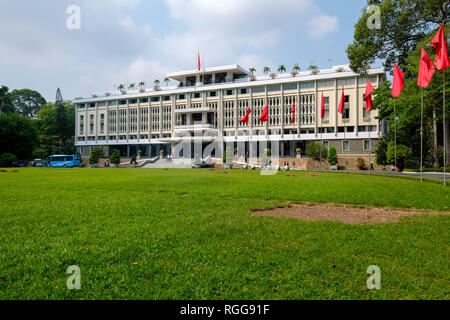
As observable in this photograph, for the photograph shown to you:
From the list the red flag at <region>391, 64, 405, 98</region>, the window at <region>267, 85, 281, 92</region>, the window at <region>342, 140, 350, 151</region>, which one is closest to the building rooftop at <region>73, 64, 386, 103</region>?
the window at <region>267, 85, 281, 92</region>

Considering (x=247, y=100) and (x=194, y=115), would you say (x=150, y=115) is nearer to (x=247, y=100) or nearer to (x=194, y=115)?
(x=194, y=115)

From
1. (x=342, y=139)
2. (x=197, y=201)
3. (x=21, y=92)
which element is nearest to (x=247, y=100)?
(x=342, y=139)

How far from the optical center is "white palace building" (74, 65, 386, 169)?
152ft

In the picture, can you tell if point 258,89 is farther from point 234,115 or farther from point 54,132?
point 54,132

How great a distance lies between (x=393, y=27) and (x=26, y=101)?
95.1 metres

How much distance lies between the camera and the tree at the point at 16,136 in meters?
46.0

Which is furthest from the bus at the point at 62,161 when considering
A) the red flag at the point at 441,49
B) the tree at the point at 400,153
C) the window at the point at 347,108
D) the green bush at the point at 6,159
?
the red flag at the point at 441,49

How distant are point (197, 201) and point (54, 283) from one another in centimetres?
602

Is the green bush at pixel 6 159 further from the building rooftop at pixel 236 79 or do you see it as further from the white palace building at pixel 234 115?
the building rooftop at pixel 236 79

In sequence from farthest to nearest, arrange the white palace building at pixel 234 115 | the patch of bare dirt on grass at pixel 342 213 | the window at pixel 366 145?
the white palace building at pixel 234 115
the window at pixel 366 145
the patch of bare dirt on grass at pixel 342 213

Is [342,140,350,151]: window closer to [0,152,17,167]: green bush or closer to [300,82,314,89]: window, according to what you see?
[300,82,314,89]: window

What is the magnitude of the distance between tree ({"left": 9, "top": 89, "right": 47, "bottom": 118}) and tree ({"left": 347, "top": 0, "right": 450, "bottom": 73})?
297 feet

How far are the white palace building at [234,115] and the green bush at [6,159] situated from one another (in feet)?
71.4

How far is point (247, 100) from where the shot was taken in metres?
54.7
